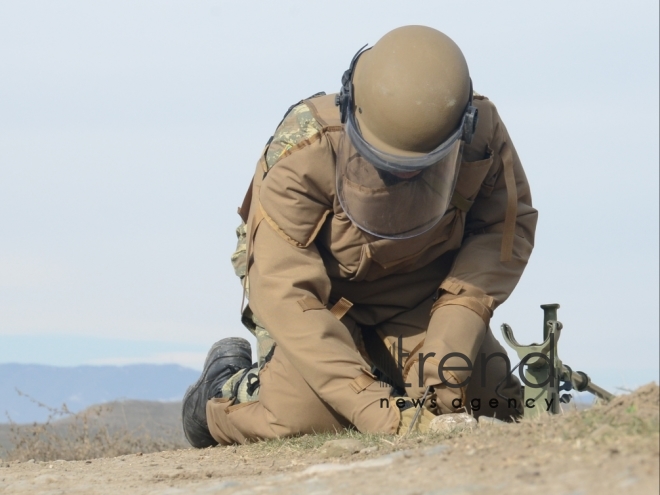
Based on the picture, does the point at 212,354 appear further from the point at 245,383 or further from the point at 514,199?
the point at 514,199

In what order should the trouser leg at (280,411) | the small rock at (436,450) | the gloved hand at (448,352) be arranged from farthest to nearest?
1. the trouser leg at (280,411)
2. the gloved hand at (448,352)
3. the small rock at (436,450)

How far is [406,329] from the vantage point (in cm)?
466

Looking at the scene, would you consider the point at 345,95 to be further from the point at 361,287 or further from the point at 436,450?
the point at 436,450

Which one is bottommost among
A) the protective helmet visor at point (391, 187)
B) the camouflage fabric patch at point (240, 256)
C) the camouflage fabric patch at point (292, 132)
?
the camouflage fabric patch at point (240, 256)

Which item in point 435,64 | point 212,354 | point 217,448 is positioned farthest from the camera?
point 212,354

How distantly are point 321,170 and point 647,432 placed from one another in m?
1.96

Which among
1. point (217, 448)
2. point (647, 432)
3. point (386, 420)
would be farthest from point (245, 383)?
point (647, 432)

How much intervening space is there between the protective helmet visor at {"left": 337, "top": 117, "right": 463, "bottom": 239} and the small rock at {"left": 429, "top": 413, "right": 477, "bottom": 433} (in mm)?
775

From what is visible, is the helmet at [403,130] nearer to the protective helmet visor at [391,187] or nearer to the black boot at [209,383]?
the protective helmet visor at [391,187]

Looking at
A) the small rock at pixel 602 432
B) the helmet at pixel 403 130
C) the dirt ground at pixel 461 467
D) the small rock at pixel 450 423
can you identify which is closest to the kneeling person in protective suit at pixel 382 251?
the helmet at pixel 403 130

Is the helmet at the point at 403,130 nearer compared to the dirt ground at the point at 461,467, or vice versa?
the dirt ground at the point at 461,467

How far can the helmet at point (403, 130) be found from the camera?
144 inches

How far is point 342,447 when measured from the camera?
3.39m

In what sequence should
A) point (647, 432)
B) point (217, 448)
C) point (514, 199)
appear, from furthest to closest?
point (217, 448), point (514, 199), point (647, 432)
